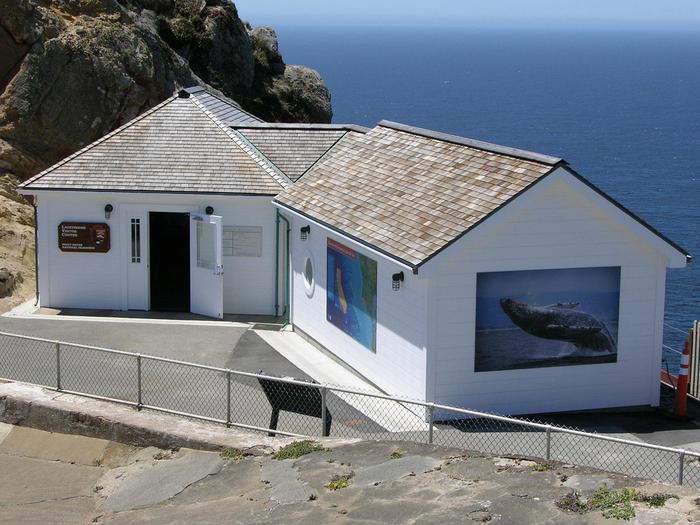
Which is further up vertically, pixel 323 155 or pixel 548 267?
pixel 323 155

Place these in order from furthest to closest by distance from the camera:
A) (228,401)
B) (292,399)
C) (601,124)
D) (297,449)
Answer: (601,124)
(292,399)
(228,401)
(297,449)

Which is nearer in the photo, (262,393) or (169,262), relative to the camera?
(262,393)

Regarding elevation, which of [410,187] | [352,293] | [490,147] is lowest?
[352,293]

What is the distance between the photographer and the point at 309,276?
2156 cm

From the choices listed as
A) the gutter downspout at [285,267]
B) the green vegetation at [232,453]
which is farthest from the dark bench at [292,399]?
the gutter downspout at [285,267]

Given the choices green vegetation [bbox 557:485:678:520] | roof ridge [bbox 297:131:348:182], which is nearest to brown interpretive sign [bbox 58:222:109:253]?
roof ridge [bbox 297:131:348:182]

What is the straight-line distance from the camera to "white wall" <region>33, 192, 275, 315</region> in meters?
22.9

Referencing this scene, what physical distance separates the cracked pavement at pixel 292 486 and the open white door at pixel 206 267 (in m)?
6.59

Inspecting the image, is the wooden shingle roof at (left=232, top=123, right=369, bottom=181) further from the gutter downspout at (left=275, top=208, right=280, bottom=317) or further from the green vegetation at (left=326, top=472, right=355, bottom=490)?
the green vegetation at (left=326, top=472, right=355, bottom=490)

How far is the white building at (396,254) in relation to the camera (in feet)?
57.4

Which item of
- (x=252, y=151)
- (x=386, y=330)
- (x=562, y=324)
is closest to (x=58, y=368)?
(x=386, y=330)

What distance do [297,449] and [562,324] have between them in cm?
505

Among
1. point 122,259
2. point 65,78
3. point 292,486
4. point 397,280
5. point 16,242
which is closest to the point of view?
point 292,486

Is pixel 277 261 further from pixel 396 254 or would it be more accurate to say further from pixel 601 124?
pixel 601 124
